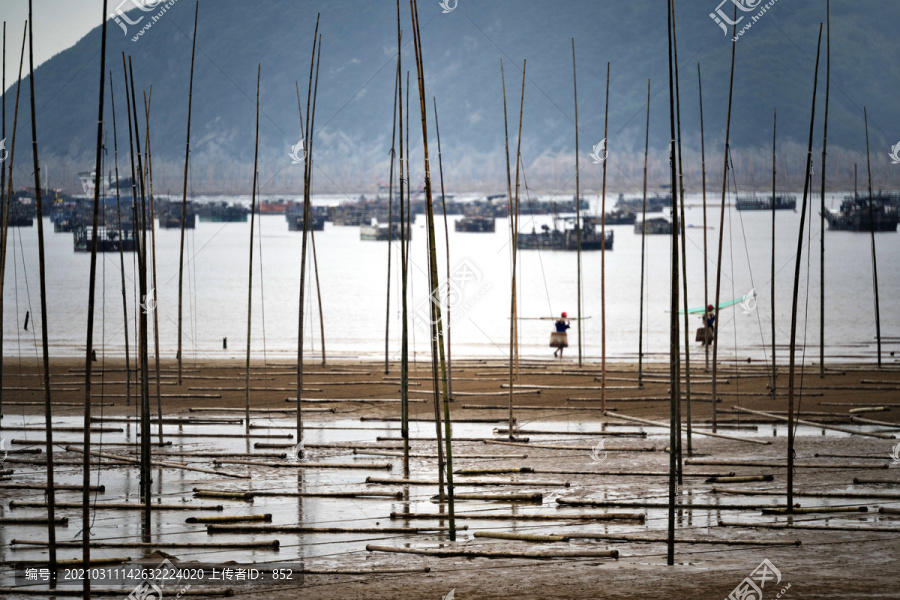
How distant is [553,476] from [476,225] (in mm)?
93725

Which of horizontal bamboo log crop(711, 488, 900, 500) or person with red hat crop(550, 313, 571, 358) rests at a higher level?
person with red hat crop(550, 313, 571, 358)

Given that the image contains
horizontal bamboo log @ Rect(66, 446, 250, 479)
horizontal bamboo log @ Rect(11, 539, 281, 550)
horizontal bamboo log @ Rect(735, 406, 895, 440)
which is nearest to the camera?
horizontal bamboo log @ Rect(11, 539, 281, 550)

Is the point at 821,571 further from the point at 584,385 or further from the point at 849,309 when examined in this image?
the point at 849,309

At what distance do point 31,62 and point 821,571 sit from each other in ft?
18.2

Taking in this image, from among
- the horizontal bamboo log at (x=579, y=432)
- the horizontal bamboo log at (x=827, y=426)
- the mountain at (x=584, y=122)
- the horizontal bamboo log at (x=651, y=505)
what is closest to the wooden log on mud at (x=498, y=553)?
the horizontal bamboo log at (x=651, y=505)

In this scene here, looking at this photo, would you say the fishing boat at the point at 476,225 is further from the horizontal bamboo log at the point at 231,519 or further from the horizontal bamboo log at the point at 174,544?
the horizontal bamboo log at the point at 174,544

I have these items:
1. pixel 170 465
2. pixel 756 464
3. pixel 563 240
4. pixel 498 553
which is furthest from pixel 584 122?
pixel 498 553

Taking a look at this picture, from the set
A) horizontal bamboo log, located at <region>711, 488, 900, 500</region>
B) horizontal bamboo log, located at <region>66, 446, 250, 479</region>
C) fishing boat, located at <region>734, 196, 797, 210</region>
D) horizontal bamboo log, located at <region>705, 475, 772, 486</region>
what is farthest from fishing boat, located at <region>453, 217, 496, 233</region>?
horizontal bamboo log, located at <region>711, 488, 900, 500</region>

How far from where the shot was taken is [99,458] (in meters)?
8.67

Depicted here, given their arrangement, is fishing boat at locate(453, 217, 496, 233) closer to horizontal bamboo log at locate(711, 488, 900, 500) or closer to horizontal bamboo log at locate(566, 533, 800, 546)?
horizontal bamboo log at locate(711, 488, 900, 500)

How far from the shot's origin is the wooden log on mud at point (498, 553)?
6.09 meters

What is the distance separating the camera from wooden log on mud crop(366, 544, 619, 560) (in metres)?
6.09

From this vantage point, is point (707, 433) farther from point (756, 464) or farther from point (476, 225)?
point (476, 225)

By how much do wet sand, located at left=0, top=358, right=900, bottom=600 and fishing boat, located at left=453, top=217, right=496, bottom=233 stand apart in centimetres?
8559
